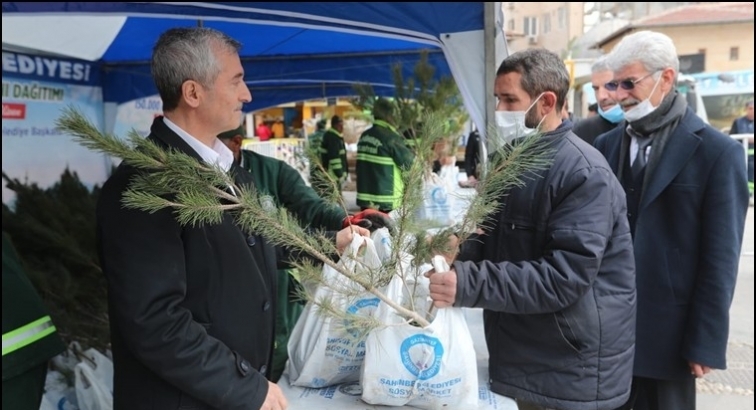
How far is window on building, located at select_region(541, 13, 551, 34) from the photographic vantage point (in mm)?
51669

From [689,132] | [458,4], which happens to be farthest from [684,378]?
[458,4]

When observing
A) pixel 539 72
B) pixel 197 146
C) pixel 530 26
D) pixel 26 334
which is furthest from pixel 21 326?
pixel 530 26

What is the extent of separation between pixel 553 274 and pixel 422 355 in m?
0.38

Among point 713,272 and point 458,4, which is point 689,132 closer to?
point 713,272

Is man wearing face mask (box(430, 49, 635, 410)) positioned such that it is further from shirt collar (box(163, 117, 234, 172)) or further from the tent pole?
the tent pole

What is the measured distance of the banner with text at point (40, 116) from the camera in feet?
15.4

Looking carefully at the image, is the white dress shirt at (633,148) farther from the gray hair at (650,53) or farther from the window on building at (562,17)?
the window on building at (562,17)

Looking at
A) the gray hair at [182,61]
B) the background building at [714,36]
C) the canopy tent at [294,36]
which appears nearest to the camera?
the gray hair at [182,61]

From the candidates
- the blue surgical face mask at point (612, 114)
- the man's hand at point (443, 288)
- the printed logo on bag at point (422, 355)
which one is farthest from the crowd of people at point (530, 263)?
the blue surgical face mask at point (612, 114)

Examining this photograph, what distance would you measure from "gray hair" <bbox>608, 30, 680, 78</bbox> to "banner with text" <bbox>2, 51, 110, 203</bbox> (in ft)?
11.9

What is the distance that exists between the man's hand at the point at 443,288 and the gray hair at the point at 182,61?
0.73 m

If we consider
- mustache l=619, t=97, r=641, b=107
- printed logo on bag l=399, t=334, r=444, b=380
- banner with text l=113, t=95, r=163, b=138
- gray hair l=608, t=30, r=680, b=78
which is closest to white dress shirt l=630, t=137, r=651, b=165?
mustache l=619, t=97, r=641, b=107

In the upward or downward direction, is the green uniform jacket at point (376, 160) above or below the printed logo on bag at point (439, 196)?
above

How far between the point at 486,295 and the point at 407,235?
0.24m
